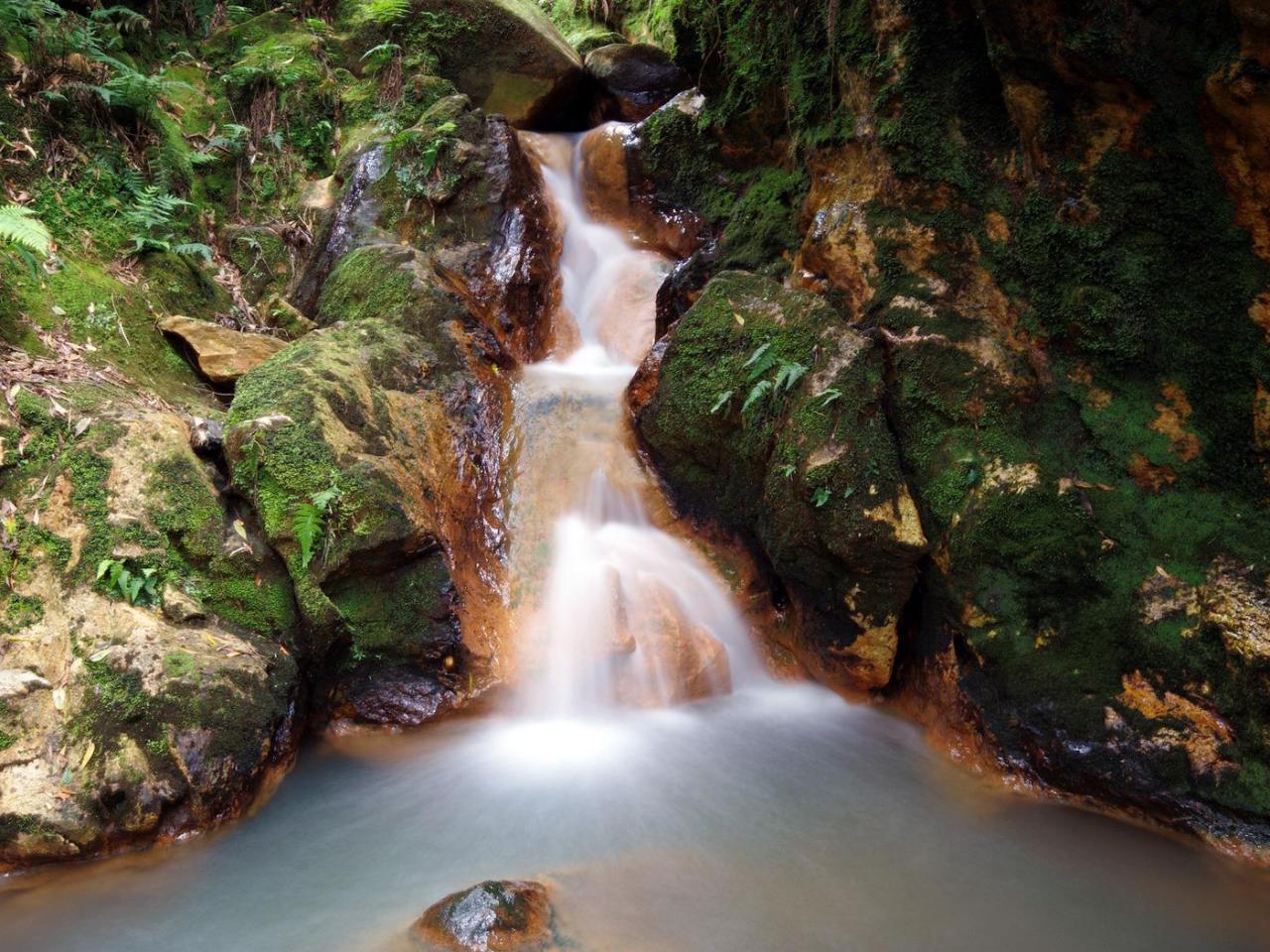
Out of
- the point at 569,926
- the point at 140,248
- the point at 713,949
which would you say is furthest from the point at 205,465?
the point at 713,949

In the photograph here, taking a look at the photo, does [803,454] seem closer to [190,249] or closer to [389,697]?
[389,697]

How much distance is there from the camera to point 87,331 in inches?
226

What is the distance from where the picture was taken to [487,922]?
317 cm

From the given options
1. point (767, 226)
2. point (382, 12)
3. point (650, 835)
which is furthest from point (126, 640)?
point (382, 12)

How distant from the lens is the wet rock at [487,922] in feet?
10.3

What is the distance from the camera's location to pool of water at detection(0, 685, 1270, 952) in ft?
11.1

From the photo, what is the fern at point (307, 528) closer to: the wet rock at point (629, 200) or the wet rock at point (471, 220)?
the wet rock at point (471, 220)

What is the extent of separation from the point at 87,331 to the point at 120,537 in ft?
7.17

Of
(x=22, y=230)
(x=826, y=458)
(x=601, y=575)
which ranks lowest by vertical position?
(x=601, y=575)

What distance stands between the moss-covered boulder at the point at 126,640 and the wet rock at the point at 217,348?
919mm

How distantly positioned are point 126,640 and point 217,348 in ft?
9.44

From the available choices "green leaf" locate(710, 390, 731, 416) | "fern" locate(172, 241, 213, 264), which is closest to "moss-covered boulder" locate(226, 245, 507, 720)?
"fern" locate(172, 241, 213, 264)

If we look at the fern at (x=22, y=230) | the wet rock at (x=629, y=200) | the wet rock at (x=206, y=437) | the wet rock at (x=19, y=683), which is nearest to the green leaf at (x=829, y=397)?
the wet rock at (x=206, y=437)

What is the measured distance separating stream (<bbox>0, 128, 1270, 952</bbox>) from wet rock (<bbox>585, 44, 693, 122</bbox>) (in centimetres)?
788
